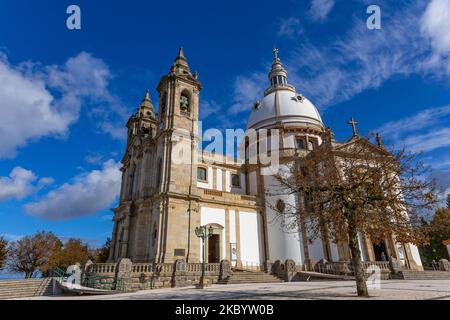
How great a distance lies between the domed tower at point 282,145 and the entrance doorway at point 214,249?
518 cm

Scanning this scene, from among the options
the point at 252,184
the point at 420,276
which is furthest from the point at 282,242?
the point at 420,276

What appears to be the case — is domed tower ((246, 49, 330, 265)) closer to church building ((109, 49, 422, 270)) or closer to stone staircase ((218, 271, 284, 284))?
church building ((109, 49, 422, 270))

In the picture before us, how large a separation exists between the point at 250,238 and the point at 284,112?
715 inches

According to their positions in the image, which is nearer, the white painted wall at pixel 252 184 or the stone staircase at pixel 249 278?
the stone staircase at pixel 249 278

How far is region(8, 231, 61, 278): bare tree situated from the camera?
41184 mm

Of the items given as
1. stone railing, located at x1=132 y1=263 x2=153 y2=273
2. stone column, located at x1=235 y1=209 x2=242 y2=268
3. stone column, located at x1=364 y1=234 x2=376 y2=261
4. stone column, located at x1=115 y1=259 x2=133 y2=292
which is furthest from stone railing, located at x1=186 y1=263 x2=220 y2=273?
stone column, located at x1=364 y1=234 x2=376 y2=261

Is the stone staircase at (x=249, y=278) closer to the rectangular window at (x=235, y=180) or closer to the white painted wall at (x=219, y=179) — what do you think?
the white painted wall at (x=219, y=179)

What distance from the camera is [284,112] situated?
121 ft

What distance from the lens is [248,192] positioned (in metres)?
32.1

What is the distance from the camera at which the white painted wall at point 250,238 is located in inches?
1014

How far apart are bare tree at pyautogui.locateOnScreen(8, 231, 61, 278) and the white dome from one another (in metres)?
37.0

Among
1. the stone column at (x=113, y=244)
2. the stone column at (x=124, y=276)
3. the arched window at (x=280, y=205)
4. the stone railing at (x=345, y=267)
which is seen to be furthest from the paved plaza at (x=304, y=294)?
the stone column at (x=113, y=244)
